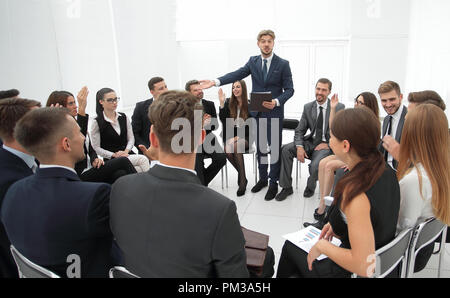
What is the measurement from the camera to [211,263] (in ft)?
3.96

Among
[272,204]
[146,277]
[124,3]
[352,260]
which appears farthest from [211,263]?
[124,3]

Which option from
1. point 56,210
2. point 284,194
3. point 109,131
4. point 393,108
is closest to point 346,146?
point 56,210

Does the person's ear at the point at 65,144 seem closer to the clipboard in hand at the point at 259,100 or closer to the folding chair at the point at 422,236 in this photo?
the folding chair at the point at 422,236

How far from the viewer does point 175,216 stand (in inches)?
44.9

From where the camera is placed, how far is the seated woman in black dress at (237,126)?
167 inches

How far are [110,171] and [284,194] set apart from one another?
2.08 meters

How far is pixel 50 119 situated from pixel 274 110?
2888mm

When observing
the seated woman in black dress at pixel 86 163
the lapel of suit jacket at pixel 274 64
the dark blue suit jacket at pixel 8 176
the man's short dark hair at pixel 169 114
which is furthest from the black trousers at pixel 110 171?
the man's short dark hair at pixel 169 114

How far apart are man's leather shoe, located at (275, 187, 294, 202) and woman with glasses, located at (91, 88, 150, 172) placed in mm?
1654

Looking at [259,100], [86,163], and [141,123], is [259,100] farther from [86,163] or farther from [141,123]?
[86,163]

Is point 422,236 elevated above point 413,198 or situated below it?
below

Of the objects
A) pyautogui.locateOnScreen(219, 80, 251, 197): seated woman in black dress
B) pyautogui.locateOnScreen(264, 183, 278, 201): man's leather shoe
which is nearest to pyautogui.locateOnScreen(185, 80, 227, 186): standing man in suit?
pyautogui.locateOnScreen(219, 80, 251, 197): seated woman in black dress

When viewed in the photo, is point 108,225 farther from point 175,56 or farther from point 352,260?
point 175,56

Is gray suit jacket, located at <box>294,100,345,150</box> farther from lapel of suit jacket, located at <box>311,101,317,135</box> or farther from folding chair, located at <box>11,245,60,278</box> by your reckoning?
folding chair, located at <box>11,245,60,278</box>
